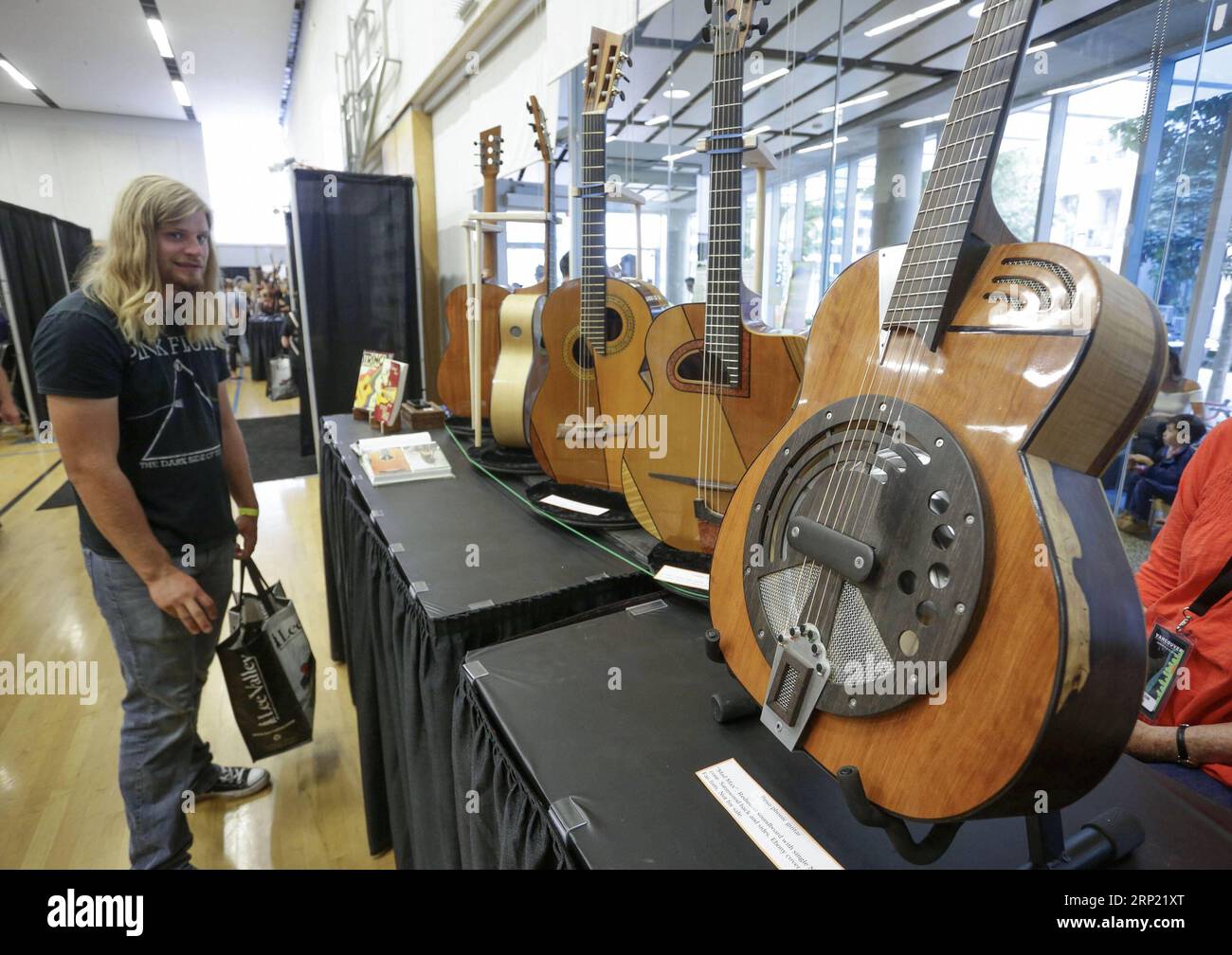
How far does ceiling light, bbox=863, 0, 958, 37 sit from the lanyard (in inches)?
46.0

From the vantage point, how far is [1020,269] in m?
0.56

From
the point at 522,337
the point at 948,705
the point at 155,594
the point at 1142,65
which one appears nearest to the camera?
the point at 948,705

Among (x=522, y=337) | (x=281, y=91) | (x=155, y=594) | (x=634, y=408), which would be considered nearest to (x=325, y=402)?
(x=522, y=337)

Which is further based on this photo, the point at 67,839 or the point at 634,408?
the point at 67,839

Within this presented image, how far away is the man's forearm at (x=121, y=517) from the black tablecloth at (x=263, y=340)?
27.0 ft

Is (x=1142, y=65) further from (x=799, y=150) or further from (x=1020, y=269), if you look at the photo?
(x=1020, y=269)

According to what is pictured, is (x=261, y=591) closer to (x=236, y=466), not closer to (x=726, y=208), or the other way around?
(x=236, y=466)

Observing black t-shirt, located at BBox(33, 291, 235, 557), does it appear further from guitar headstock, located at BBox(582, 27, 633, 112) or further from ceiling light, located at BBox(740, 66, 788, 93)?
ceiling light, located at BBox(740, 66, 788, 93)

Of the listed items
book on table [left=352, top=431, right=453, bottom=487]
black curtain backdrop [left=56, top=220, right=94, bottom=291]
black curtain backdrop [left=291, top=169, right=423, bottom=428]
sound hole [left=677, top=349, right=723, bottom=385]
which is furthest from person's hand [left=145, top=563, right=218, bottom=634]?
black curtain backdrop [left=56, top=220, right=94, bottom=291]

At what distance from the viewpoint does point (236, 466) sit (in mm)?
1867

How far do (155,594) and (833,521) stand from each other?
4.80 ft

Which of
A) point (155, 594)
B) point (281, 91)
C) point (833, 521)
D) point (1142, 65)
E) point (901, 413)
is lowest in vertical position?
point (155, 594)

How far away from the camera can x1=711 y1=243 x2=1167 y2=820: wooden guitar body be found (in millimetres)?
466

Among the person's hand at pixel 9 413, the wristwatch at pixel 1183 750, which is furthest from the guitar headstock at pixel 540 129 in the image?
the person's hand at pixel 9 413
